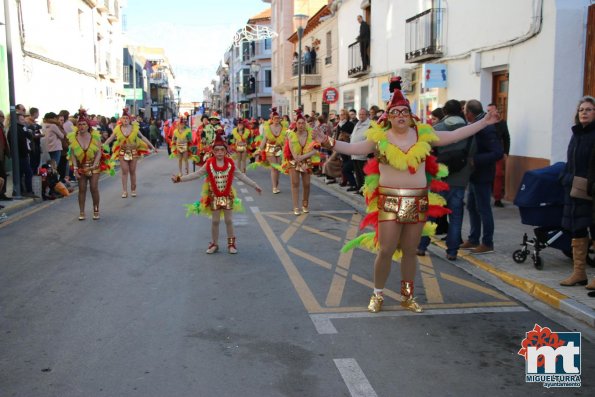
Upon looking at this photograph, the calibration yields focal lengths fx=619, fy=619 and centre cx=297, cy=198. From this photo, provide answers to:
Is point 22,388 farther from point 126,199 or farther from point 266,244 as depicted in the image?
point 126,199

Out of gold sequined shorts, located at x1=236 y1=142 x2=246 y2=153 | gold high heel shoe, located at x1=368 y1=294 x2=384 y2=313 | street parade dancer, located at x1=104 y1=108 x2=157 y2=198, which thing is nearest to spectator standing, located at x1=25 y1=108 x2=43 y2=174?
street parade dancer, located at x1=104 y1=108 x2=157 y2=198

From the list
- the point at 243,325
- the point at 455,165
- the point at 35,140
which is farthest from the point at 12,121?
the point at 243,325

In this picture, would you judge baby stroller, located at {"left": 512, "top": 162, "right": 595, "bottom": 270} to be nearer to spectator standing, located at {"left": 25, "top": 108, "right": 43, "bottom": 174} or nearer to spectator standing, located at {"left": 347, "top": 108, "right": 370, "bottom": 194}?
spectator standing, located at {"left": 347, "top": 108, "right": 370, "bottom": 194}

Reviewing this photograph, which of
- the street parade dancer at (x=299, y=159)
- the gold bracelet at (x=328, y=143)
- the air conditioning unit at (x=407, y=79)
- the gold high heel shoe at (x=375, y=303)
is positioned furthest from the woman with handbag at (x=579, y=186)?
the air conditioning unit at (x=407, y=79)

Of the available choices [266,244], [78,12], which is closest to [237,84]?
[78,12]

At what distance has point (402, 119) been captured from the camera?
211 inches

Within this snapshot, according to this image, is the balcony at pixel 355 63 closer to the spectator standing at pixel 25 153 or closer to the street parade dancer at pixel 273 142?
the street parade dancer at pixel 273 142

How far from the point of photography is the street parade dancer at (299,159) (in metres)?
11.6

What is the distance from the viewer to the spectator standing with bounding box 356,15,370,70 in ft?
76.2

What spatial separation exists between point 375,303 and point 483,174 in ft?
9.84

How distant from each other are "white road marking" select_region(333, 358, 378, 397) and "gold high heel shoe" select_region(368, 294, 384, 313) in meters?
1.20

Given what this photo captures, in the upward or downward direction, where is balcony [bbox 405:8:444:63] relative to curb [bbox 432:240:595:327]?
upward

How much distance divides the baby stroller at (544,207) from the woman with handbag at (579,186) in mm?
607

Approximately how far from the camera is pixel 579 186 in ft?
19.7
